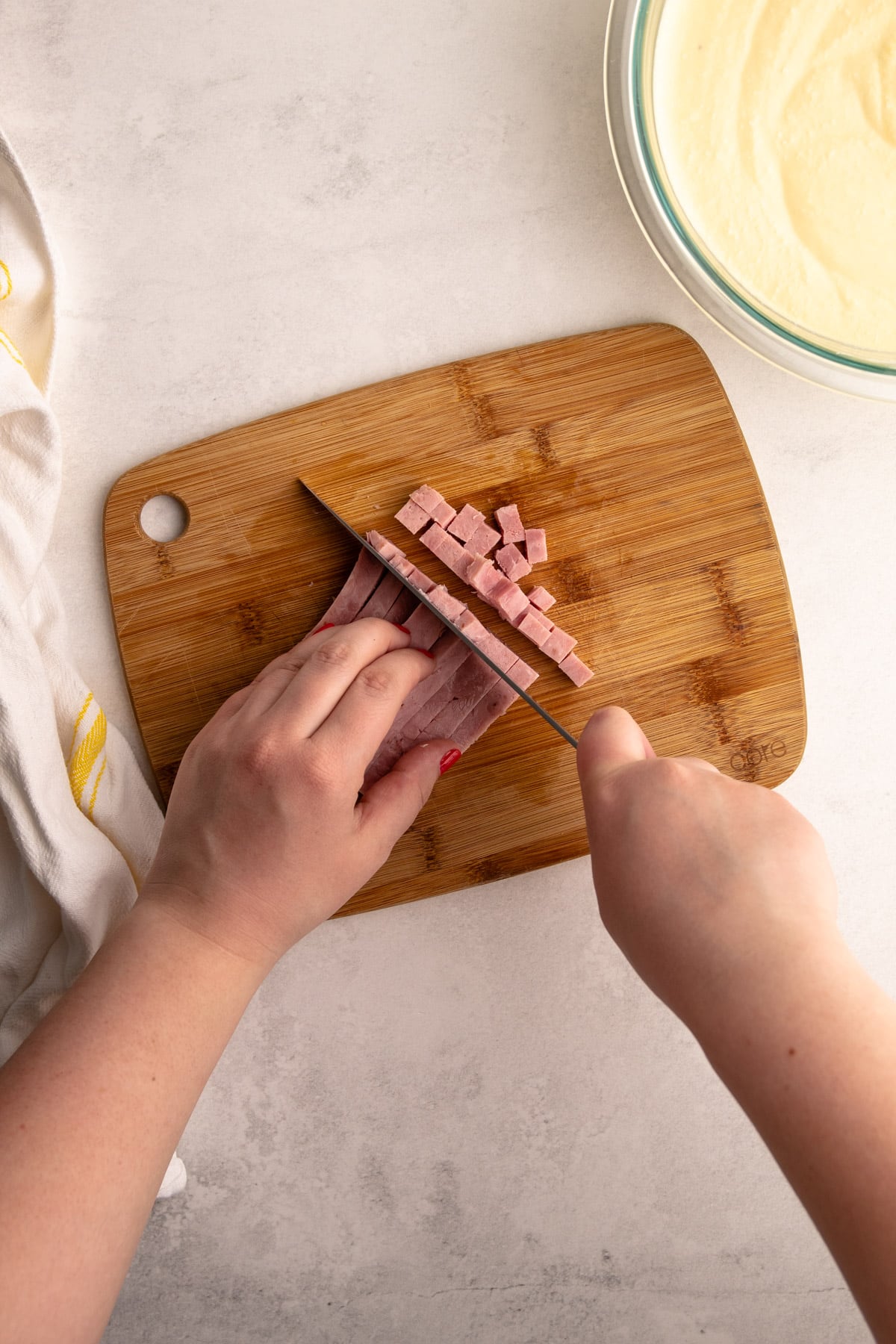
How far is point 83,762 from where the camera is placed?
1.41 metres

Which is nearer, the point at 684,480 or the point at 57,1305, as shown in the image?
the point at 57,1305

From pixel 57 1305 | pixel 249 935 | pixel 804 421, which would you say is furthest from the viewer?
pixel 804 421

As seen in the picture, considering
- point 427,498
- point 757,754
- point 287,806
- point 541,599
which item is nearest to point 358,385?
point 427,498

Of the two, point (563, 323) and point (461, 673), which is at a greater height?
point (563, 323)

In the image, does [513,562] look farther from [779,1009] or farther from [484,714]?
[779,1009]

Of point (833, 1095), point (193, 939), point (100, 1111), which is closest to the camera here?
point (833, 1095)

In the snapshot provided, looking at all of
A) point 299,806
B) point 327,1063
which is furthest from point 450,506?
point 327,1063

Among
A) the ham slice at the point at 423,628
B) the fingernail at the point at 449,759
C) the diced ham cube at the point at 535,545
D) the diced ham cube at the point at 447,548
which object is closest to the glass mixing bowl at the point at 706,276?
the diced ham cube at the point at 535,545

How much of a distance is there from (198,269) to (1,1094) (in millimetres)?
1219

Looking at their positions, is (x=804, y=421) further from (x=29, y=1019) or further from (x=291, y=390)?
(x=29, y=1019)

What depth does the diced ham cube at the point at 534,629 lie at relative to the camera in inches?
55.8

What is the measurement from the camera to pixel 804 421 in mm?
1517

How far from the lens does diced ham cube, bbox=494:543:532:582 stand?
142 cm

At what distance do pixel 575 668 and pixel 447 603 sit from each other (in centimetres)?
22
